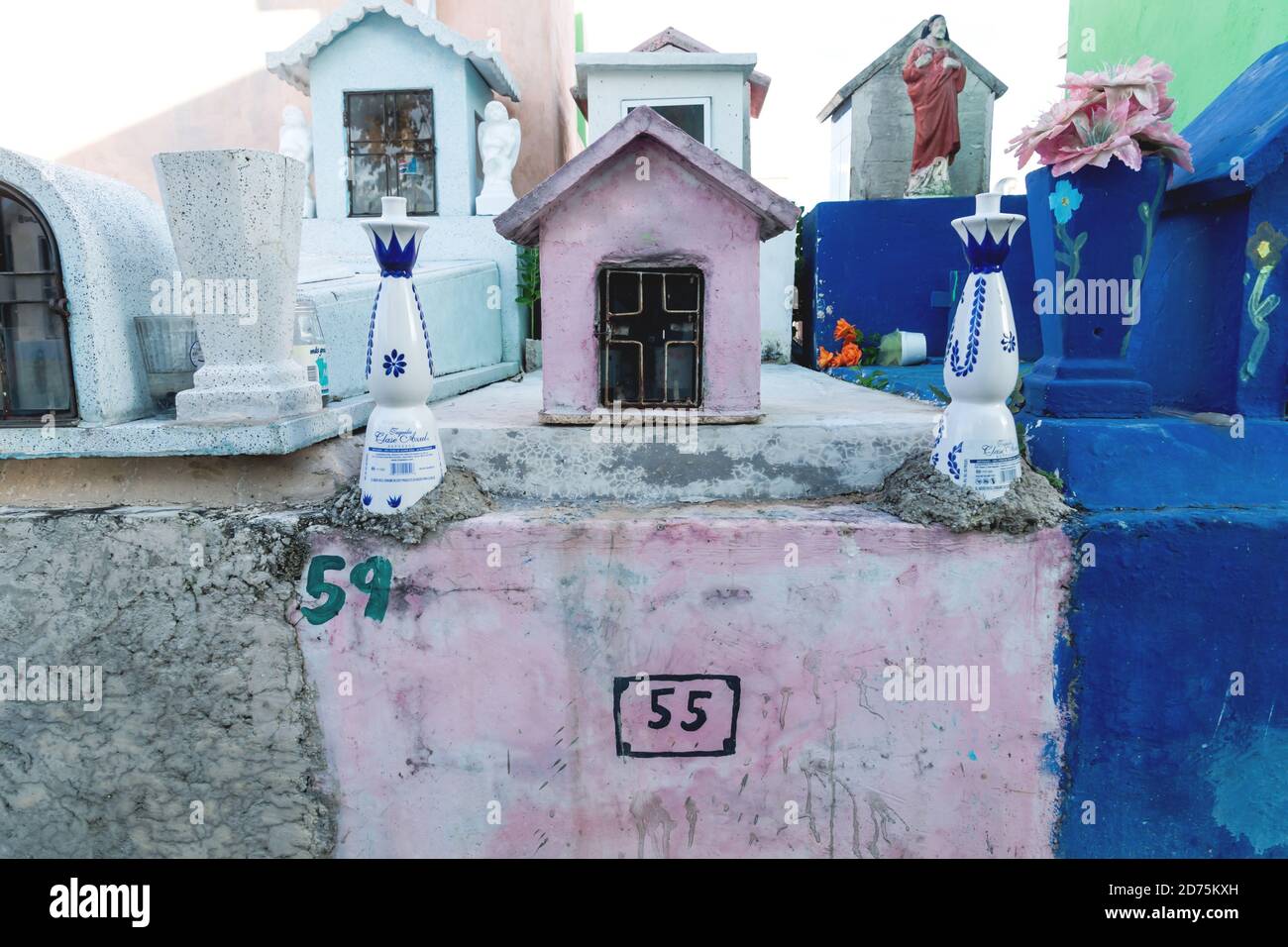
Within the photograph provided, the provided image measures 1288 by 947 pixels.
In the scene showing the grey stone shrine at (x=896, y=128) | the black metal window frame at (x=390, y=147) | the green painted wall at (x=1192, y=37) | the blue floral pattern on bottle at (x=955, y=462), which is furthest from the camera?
the grey stone shrine at (x=896, y=128)

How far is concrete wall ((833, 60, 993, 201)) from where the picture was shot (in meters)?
7.47

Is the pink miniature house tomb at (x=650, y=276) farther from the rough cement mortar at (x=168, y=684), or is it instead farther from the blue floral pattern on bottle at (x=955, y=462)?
the rough cement mortar at (x=168, y=684)

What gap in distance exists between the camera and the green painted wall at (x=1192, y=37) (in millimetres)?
5250

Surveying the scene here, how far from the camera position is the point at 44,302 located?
3314 millimetres

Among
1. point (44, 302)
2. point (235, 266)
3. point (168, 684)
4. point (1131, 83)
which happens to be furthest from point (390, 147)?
point (1131, 83)

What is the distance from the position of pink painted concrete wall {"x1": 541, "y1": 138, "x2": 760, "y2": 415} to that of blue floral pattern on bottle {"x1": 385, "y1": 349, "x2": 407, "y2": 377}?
26.5 inches

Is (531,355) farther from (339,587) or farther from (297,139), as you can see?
(339,587)

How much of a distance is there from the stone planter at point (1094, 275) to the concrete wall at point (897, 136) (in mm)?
Answer: 4181

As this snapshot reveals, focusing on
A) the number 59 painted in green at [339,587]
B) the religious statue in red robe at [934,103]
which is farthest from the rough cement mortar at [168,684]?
the religious statue in red robe at [934,103]

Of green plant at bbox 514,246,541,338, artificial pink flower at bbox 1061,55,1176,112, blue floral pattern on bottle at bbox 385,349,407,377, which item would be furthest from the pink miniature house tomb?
green plant at bbox 514,246,541,338

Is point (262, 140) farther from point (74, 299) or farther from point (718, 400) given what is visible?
point (718, 400)

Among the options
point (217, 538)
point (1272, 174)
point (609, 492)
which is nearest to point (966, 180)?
point (1272, 174)

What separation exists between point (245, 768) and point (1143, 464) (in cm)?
399

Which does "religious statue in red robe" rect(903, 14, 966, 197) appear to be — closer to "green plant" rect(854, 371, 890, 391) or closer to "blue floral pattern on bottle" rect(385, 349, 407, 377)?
"green plant" rect(854, 371, 890, 391)
